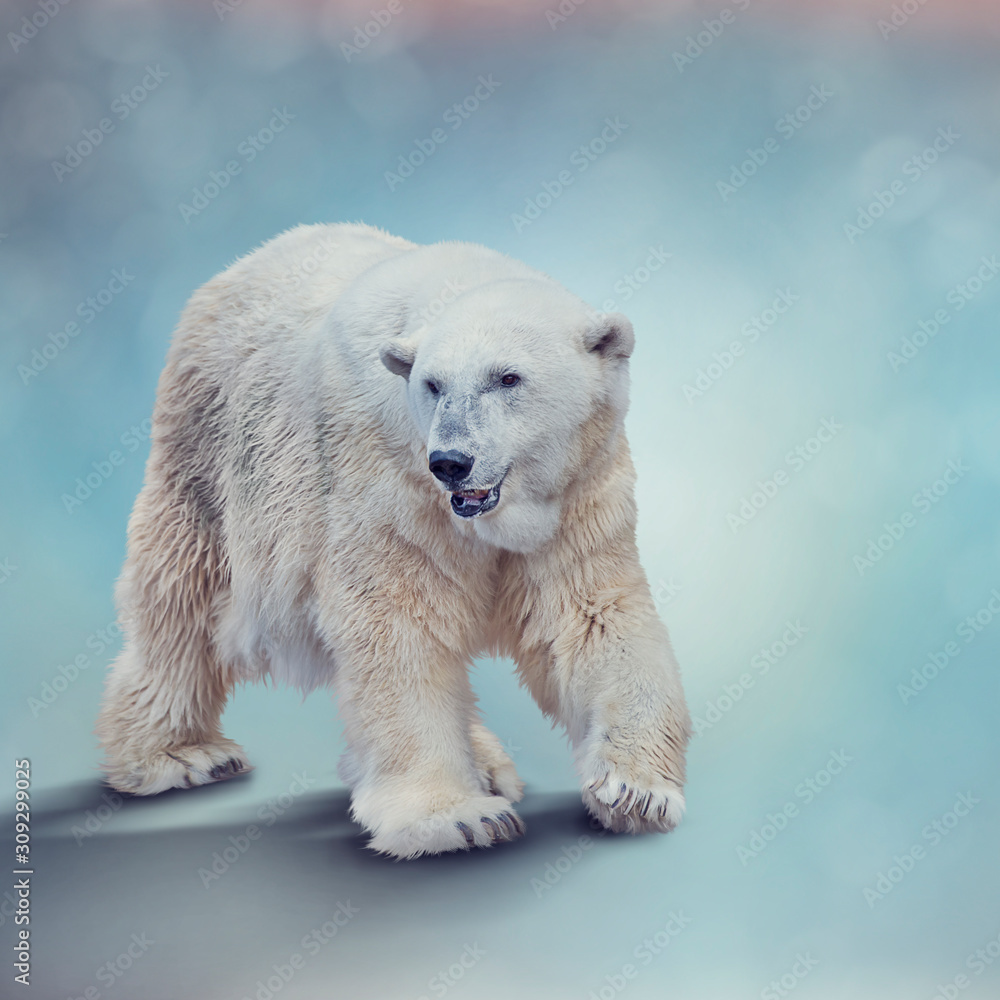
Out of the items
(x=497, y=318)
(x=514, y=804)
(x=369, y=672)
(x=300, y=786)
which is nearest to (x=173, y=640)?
(x=300, y=786)

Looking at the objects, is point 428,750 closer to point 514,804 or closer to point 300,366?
point 514,804

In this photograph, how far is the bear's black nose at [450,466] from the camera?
337 centimetres

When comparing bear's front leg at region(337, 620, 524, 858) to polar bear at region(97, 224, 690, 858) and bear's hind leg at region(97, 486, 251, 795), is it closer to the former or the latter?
polar bear at region(97, 224, 690, 858)

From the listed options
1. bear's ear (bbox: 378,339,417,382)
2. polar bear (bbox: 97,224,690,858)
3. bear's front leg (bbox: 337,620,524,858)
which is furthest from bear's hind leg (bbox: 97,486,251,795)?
bear's ear (bbox: 378,339,417,382)

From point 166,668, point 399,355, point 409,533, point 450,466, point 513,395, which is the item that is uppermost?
point 399,355

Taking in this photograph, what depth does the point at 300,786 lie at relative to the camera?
173 inches

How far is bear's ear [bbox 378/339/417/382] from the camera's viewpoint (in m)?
3.60

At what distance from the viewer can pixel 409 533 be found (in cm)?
379

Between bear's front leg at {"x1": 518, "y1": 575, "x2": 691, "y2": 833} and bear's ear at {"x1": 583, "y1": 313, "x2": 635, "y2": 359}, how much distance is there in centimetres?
72

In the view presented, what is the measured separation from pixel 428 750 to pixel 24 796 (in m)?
1.46

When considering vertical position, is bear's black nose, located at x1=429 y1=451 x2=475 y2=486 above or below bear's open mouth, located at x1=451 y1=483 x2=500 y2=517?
above

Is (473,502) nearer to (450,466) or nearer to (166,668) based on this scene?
(450,466)

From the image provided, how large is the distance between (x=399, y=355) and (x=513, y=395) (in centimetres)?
35

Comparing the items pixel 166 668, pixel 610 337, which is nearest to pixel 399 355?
pixel 610 337
